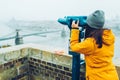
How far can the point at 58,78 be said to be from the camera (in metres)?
3.72

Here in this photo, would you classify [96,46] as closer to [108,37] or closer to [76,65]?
[108,37]

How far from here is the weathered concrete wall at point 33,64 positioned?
362 centimetres

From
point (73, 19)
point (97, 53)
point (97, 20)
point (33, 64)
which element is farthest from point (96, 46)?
point (33, 64)

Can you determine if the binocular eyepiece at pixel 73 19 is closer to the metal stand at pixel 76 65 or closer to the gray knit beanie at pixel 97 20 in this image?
the gray knit beanie at pixel 97 20

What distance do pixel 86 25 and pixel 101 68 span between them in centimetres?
48

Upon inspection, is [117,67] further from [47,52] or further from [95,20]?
[47,52]

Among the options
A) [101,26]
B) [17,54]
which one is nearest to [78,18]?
[101,26]

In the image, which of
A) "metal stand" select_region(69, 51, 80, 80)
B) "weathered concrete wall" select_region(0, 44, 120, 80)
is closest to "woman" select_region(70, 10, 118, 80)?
"metal stand" select_region(69, 51, 80, 80)

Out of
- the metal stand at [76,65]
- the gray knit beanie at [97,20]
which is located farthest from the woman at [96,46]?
the metal stand at [76,65]

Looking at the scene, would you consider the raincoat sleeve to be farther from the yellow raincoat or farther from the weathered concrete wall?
the weathered concrete wall

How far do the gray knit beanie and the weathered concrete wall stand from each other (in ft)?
3.16

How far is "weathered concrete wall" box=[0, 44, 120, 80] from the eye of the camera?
3617 mm

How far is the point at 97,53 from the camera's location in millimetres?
2688

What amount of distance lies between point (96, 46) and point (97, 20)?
265mm
